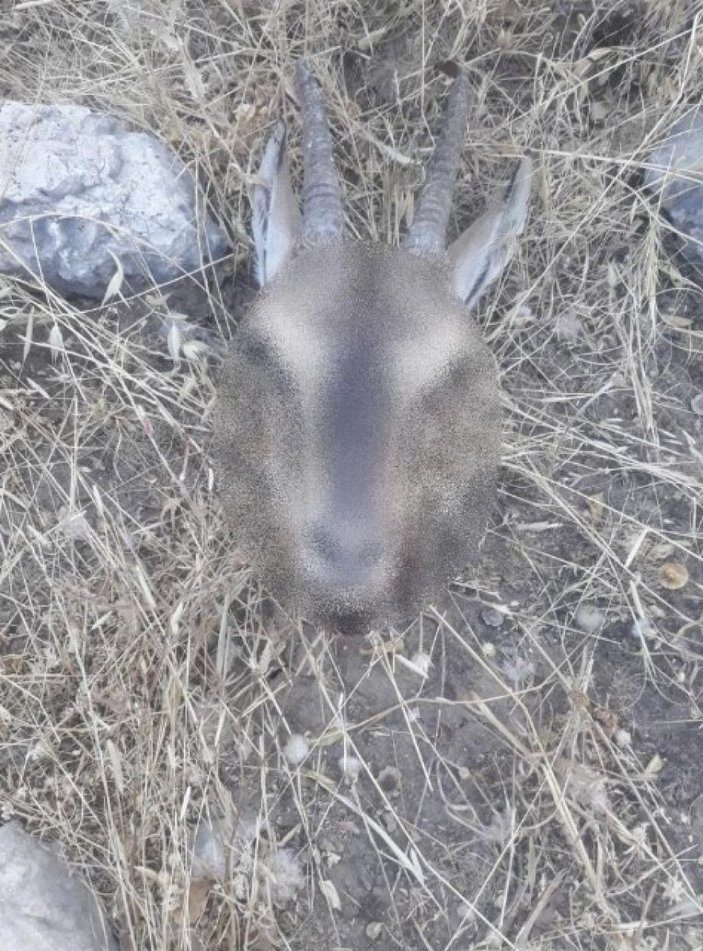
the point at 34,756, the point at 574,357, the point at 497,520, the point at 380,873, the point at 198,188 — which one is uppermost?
the point at 198,188

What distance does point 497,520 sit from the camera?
3.41 m

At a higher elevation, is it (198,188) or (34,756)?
(198,188)

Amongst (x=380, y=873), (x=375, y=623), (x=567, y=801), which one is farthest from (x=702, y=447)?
(x=380, y=873)

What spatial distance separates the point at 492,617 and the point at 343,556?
4.02 ft

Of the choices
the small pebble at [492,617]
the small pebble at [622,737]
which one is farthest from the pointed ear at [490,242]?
the small pebble at [622,737]

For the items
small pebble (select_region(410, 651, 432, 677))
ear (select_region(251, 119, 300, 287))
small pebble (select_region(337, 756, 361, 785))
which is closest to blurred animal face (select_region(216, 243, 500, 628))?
ear (select_region(251, 119, 300, 287))

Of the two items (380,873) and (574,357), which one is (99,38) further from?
(380,873)

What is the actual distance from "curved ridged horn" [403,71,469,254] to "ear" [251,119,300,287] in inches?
15.9

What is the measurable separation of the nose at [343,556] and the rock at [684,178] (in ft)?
6.84

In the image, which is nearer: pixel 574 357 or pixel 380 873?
pixel 380 873

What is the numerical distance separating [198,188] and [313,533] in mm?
1737

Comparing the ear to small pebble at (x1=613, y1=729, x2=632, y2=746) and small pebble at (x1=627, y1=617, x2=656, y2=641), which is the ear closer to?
small pebble at (x1=627, y1=617, x2=656, y2=641)

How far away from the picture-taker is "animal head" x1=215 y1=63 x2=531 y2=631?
7.38 feet

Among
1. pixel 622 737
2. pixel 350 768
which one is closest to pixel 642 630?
pixel 622 737
